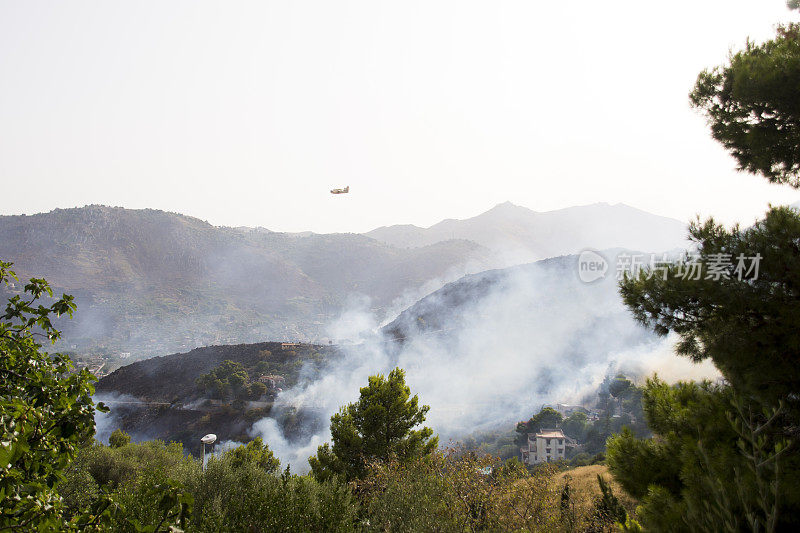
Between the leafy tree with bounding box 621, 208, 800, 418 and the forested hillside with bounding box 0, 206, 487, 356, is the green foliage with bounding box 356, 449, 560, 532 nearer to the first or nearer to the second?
the leafy tree with bounding box 621, 208, 800, 418

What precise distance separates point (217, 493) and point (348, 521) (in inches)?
179

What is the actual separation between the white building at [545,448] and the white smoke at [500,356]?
11779 millimetres

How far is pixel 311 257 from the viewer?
175m

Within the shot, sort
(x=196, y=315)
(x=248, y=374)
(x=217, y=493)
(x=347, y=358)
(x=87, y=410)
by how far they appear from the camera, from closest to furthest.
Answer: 1. (x=87, y=410)
2. (x=217, y=493)
3. (x=248, y=374)
4. (x=347, y=358)
5. (x=196, y=315)

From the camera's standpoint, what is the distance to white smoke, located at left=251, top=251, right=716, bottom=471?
50906 mm

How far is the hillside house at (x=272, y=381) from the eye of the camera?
5360 centimetres

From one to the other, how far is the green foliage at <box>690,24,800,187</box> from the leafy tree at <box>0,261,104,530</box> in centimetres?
864

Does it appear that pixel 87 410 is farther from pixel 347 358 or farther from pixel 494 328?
pixel 494 328

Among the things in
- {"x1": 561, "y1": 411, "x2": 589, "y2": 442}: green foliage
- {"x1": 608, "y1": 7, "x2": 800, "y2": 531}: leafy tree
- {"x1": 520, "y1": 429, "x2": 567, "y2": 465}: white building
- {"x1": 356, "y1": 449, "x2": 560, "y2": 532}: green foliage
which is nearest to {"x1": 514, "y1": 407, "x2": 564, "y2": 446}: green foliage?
{"x1": 561, "y1": 411, "x2": 589, "y2": 442}: green foliage

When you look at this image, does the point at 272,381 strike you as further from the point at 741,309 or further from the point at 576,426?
the point at 741,309

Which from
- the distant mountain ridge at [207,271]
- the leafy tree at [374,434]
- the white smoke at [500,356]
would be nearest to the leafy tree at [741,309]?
the leafy tree at [374,434]

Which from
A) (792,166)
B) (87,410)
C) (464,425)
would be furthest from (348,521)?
(464,425)

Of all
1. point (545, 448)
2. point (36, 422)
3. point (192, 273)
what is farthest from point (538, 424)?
point (192, 273)

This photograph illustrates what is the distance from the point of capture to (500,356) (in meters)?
69.4
